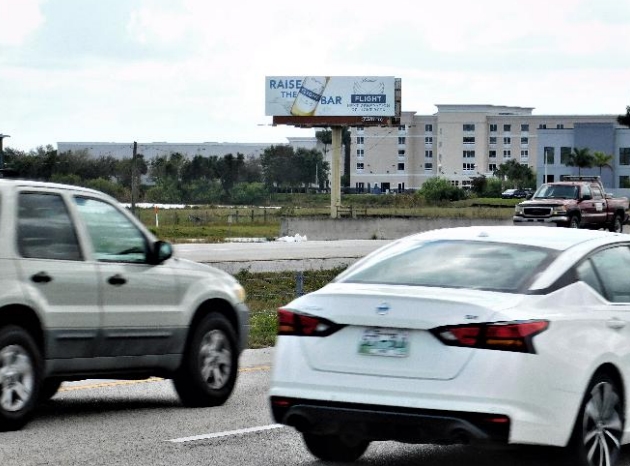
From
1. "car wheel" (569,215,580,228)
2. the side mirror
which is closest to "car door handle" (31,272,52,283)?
the side mirror

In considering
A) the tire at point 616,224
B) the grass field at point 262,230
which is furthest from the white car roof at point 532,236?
the tire at point 616,224

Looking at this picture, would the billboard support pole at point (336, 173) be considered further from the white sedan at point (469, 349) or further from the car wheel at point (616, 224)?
the white sedan at point (469, 349)

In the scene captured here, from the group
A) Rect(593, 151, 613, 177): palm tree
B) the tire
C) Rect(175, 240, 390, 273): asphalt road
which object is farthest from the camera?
Rect(593, 151, 613, 177): palm tree

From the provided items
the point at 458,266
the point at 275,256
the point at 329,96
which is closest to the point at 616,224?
the point at 275,256

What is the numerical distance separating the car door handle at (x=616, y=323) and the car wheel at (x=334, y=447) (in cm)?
183

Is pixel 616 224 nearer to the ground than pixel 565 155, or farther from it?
nearer to the ground

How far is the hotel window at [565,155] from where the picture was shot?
486ft

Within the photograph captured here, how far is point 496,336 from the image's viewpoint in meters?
8.34

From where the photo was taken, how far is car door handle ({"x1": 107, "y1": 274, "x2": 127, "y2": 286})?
1202 cm

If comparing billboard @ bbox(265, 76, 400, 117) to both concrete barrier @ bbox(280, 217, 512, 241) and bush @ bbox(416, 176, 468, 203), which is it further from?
concrete barrier @ bbox(280, 217, 512, 241)

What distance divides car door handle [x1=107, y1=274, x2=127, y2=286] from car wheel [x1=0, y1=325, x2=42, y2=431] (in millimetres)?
1057

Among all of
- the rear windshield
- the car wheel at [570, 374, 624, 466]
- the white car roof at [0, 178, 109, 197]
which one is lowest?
the car wheel at [570, 374, 624, 466]

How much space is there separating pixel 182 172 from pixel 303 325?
15421 cm

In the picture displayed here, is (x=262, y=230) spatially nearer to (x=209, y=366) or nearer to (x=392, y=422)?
(x=209, y=366)
